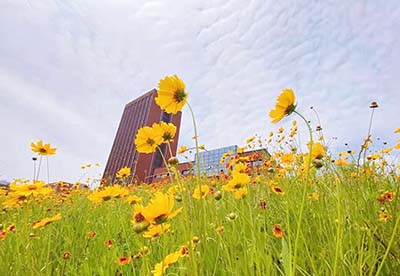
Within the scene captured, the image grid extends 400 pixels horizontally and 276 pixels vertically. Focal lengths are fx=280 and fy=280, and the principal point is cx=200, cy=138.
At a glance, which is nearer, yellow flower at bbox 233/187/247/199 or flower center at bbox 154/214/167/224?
flower center at bbox 154/214/167/224

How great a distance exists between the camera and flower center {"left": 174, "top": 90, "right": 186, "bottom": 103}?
1.82 ft

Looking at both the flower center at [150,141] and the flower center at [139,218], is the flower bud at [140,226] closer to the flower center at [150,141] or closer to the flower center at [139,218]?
the flower center at [139,218]

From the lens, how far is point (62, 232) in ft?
4.40

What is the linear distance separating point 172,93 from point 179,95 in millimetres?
15

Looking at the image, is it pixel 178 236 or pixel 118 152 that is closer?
pixel 178 236

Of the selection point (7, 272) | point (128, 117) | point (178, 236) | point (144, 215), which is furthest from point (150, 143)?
point (128, 117)

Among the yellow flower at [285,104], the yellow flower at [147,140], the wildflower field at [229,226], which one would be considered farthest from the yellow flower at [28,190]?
the yellow flower at [285,104]

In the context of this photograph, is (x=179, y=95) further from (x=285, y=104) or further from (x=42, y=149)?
(x=42, y=149)

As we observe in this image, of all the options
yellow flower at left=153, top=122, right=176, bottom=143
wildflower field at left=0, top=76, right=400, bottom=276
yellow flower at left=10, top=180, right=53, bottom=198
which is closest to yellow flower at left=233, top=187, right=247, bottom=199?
wildflower field at left=0, top=76, right=400, bottom=276

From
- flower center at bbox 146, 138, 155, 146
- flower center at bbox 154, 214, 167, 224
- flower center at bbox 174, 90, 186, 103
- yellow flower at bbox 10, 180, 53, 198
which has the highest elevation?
flower center at bbox 174, 90, 186, 103

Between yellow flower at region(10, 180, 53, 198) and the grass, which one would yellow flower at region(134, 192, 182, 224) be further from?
yellow flower at region(10, 180, 53, 198)

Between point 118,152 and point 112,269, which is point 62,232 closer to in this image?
point 112,269

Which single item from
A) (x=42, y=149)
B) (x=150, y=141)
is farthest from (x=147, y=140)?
(x=42, y=149)

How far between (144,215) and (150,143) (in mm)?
230
